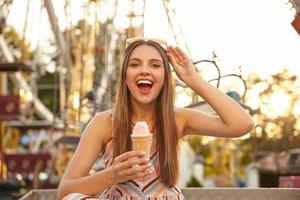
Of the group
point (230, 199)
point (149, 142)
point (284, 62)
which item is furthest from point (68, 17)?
point (284, 62)

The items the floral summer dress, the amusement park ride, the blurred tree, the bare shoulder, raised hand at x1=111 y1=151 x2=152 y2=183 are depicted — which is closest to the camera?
raised hand at x1=111 y1=151 x2=152 y2=183

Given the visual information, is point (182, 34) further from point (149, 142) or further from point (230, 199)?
point (149, 142)

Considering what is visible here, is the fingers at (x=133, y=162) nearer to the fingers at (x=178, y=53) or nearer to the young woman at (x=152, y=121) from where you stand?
the young woman at (x=152, y=121)

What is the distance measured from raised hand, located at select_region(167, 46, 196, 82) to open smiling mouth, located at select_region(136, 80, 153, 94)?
0.39 feet

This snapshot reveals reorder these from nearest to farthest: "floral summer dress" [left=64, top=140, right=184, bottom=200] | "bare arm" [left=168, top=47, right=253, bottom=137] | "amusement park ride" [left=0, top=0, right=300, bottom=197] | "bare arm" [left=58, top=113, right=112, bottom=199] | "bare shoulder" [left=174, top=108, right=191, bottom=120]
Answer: "bare arm" [left=58, top=113, right=112, bottom=199] < "floral summer dress" [left=64, top=140, right=184, bottom=200] < "bare arm" [left=168, top=47, right=253, bottom=137] < "bare shoulder" [left=174, top=108, right=191, bottom=120] < "amusement park ride" [left=0, top=0, right=300, bottom=197]

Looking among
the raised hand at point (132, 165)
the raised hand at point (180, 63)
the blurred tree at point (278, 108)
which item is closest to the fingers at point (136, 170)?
the raised hand at point (132, 165)

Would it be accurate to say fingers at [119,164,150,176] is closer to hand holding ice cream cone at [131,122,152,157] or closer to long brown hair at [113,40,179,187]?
hand holding ice cream cone at [131,122,152,157]

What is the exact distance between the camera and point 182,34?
21.2ft

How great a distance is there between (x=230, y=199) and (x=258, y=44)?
1382 cm

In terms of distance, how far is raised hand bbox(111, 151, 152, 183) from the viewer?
2.53 metres

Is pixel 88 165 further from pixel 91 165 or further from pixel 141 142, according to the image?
pixel 141 142

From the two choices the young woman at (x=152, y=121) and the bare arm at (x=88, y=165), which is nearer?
the bare arm at (x=88, y=165)

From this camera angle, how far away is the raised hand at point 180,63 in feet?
Result: 9.86

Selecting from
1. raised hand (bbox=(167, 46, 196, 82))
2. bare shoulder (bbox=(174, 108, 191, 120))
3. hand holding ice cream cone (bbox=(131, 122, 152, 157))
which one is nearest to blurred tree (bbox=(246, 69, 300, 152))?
bare shoulder (bbox=(174, 108, 191, 120))
